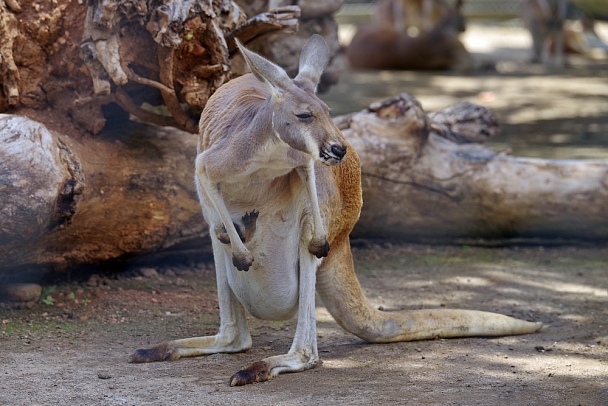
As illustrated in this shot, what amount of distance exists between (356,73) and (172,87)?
373 inches

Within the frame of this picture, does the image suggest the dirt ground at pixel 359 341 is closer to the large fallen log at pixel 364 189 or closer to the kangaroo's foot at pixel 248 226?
the large fallen log at pixel 364 189

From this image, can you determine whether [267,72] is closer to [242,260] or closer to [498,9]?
[242,260]

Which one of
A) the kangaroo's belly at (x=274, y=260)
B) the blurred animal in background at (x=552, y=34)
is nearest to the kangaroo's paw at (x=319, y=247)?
the kangaroo's belly at (x=274, y=260)

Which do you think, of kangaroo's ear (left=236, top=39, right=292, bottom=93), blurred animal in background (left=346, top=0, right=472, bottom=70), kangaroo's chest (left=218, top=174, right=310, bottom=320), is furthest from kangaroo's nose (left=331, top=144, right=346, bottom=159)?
blurred animal in background (left=346, top=0, right=472, bottom=70)

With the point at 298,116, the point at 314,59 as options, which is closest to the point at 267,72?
the point at 298,116

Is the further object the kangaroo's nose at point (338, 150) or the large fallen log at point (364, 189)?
the large fallen log at point (364, 189)

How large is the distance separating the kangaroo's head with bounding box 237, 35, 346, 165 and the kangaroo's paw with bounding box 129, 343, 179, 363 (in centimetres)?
108

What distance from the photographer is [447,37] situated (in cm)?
1416

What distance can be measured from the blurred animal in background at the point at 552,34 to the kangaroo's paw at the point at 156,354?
487 inches

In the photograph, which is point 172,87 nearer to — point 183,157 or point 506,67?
point 183,157

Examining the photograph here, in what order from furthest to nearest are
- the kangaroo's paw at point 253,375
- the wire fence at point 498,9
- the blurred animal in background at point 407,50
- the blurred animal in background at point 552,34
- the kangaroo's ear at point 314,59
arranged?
the wire fence at point 498,9, the blurred animal in background at point 552,34, the blurred animal in background at point 407,50, the kangaroo's ear at point 314,59, the kangaroo's paw at point 253,375

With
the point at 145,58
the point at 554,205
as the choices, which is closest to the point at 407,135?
the point at 554,205

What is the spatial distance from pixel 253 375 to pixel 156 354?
0.52 metres

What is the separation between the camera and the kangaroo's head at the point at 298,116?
3219mm
